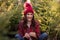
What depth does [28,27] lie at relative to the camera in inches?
175

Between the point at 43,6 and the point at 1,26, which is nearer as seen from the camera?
the point at 1,26

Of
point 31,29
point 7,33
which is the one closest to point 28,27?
point 31,29

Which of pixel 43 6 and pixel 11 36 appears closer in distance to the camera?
pixel 11 36

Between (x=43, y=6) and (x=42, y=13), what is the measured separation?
1.00ft

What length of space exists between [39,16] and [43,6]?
454 mm

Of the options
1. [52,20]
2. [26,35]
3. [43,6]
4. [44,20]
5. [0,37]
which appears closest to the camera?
[0,37]

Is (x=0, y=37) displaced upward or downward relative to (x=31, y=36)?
upward

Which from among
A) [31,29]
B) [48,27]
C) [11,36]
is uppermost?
[11,36]

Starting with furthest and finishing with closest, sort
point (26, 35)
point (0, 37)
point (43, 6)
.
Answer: point (43, 6)
point (26, 35)
point (0, 37)

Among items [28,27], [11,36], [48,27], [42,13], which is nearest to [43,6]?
[42,13]

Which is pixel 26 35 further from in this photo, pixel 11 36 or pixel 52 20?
pixel 11 36

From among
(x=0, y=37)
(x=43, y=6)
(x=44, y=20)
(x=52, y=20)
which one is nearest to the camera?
(x=0, y=37)

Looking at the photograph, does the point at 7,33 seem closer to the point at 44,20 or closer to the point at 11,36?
the point at 11,36

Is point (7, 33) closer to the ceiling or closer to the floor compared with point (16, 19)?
closer to the ceiling
